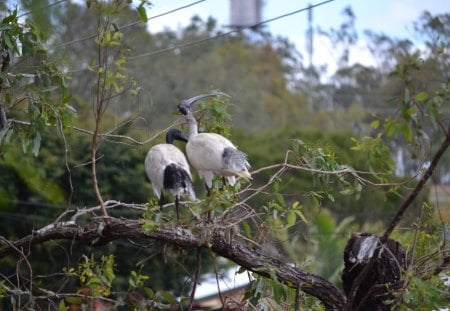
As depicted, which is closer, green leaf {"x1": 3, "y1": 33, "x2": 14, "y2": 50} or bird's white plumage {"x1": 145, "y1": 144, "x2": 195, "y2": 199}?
bird's white plumage {"x1": 145, "y1": 144, "x2": 195, "y2": 199}

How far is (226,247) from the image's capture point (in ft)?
16.3

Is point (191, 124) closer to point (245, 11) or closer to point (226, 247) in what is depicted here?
point (226, 247)

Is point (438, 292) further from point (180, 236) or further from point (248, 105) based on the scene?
point (248, 105)

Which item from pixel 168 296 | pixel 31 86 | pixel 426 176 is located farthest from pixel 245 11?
pixel 426 176

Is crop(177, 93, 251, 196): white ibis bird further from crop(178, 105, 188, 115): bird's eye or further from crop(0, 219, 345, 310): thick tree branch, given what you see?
crop(0, 219, 345, 310): thick tree branch

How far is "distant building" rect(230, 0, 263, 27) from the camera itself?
38625mm

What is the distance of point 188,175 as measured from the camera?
16.5 ft

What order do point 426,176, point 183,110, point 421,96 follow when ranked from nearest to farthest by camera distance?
1. point 421,96
2. point 426,176
3. point 183,110

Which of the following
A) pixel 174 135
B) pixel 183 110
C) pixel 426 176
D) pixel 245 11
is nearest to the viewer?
pixel 426 176

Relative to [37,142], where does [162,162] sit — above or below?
below

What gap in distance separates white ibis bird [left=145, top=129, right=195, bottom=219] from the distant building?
110 feet

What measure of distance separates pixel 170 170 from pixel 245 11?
3445cm

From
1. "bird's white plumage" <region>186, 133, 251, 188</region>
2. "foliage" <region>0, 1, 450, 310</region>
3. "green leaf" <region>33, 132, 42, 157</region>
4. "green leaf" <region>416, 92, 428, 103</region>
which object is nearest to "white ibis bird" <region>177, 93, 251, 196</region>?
"bird's white plumage" <region>186, 133, 251, 188</region>

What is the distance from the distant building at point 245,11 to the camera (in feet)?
127
